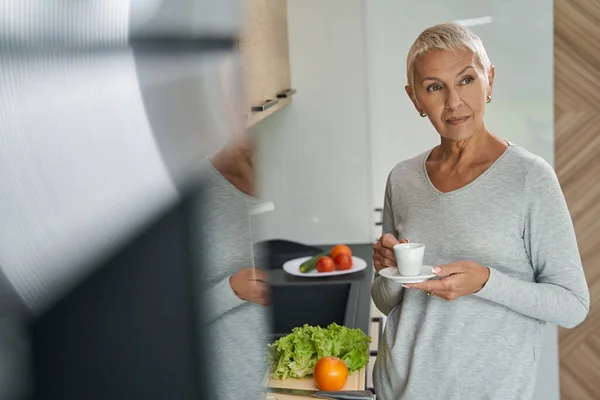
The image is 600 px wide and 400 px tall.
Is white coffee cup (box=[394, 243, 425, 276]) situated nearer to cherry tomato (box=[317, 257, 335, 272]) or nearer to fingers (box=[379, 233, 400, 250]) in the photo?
fingers (box=[379, 233, 400, 250])

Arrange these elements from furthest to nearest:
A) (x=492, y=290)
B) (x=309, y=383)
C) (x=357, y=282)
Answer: (x=357, y=282) → (x=309, y=383) → (x=492, y=290)

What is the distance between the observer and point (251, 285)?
21 centimetres

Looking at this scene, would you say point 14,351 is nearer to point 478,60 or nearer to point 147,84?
point 147,84

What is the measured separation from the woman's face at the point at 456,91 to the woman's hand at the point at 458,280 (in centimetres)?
27

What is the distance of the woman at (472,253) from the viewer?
56.2 inches

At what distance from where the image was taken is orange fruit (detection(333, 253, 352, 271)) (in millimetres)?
2992

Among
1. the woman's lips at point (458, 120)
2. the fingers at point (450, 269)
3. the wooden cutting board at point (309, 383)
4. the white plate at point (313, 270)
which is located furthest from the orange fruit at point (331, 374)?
the white plate at point (313, 270)

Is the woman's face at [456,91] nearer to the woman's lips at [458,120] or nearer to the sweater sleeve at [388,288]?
the woman's lips at [458,120]

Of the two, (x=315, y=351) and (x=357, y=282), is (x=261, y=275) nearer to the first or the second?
(x=315, y=351)

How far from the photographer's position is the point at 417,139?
3309 millimetres

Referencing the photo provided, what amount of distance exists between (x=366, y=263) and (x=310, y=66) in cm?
84

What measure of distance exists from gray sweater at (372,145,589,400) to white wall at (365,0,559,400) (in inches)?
66.4

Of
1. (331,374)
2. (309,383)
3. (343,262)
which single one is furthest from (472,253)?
(343,262)

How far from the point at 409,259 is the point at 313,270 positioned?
1.61 metres
